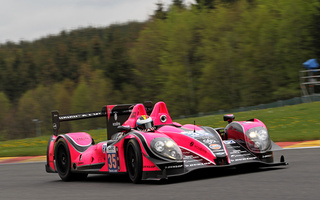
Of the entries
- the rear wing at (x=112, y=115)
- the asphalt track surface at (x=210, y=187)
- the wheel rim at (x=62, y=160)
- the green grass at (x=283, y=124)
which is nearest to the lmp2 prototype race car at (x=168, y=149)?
the asphalt track surface at (x=210, y=187)

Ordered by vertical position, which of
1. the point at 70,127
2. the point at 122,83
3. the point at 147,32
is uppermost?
the point at 147,32

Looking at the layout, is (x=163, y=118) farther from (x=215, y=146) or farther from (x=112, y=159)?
(x=215, y=146)

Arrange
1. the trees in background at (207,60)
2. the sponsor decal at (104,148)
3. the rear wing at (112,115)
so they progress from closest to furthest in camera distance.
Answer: the sponsor decal at (104,148) < the rear wing at (112,115) < the trees in background at (207,60)

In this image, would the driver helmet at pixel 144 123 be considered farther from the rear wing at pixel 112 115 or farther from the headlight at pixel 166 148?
the rear wing at pixel 112 115

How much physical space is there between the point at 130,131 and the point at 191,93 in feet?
160

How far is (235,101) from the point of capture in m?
55.2

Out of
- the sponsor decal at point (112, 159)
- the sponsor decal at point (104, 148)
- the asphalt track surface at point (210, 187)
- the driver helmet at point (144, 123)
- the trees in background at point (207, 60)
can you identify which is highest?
the trees in background at point (207, 60)

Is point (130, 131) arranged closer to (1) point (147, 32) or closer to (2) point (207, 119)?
(2) point (207, 119)

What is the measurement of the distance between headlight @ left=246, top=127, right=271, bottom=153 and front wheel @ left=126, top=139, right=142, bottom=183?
75.7 inches

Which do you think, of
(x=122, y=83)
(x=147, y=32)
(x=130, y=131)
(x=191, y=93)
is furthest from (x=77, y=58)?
(x=130, y=131)

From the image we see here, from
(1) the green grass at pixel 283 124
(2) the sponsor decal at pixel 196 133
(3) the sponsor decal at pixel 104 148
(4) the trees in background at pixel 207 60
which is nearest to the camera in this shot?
(2) the sponsor decal at pixel 196 133

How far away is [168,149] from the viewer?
8.24 meters

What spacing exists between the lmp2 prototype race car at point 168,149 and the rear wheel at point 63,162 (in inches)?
9.0

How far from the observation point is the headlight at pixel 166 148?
8.19m
